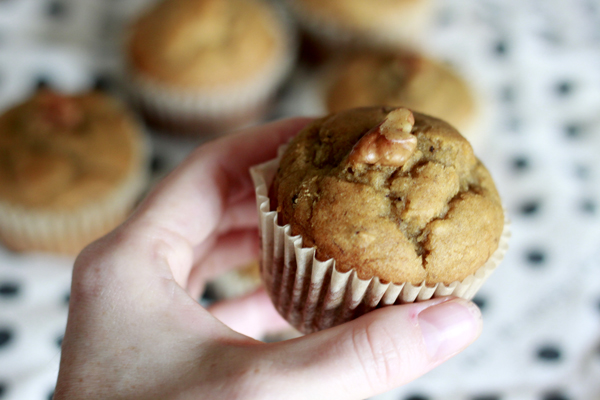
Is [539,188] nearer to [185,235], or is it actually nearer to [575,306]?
[575,306]

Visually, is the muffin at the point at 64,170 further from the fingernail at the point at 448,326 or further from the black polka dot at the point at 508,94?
the black polka dot at the point at 508,94

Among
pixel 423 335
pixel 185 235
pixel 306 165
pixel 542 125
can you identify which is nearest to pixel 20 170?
pixel 185 235

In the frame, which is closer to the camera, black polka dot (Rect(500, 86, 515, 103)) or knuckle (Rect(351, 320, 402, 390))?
knuckle (Rect(351, 320, 402, 390))

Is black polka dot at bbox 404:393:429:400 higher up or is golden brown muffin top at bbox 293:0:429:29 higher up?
golden brown muffin top at bbox 293:0:429:29

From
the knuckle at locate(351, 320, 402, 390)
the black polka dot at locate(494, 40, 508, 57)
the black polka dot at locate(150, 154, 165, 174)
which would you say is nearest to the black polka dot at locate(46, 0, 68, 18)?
the black polka dot at locate(150, 154, 165, 174)

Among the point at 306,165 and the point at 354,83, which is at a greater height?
the point at 306,165

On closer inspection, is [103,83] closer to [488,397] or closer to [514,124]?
[514,124]

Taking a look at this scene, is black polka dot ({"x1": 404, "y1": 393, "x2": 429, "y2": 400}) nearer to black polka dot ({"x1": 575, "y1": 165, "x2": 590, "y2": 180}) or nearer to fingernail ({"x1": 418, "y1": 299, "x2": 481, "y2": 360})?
fingernail ({"x1": 418, "y1": 299, "x2": 481, "y2": 360})
